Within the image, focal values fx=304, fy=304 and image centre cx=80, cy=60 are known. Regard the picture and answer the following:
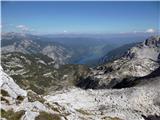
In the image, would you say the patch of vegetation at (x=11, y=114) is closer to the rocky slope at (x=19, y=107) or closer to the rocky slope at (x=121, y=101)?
the rocky slope at (x=19, y=107)

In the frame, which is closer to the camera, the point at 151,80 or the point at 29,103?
the point at 29,103

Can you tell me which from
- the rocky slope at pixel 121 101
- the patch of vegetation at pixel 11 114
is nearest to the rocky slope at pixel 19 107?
the patch of vegetation at pixel 11 114

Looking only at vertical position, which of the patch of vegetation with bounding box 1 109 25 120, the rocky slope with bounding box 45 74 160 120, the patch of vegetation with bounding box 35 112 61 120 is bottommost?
the rocky slope with bounding box 45 74 160 120

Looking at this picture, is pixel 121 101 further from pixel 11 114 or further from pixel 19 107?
pixel 11 114

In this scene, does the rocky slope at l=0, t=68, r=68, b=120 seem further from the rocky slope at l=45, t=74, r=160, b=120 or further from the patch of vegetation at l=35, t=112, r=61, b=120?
the rocky slope at l=45, t=74, r=160, b=120

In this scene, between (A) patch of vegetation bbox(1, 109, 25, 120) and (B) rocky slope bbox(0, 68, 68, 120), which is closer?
(A) patch of vegetation bbox(1, 109, 25, 120)

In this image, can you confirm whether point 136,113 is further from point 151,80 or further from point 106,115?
point 151,80

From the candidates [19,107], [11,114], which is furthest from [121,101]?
[11,114]

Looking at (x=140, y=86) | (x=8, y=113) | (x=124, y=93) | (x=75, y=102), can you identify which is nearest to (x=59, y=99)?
(x=75, y=102)

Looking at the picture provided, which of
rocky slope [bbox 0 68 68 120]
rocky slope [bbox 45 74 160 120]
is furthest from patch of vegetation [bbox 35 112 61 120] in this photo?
rocky slope [bbox 45 74 160 120]
